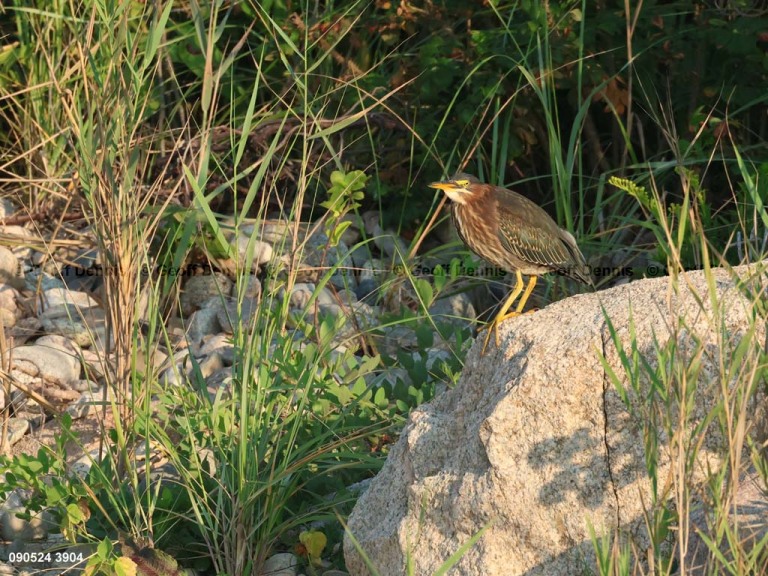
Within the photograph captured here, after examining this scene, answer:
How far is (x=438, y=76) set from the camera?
527cm

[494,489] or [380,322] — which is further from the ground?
[494,489]

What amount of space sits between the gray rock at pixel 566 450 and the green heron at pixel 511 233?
156 centimetres

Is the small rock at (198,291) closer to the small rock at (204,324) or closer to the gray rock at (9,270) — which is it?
the small rock at (204,324)

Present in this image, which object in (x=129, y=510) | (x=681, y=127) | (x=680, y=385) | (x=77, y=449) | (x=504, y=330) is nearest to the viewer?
(x=680, y=385)

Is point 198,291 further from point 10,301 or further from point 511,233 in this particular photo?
point 511,233

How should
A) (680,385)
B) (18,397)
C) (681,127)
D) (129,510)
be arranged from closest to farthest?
1. (680,385)
2. (129,510)
3. (18,397)
4. (681,127)

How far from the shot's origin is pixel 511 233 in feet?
14.4

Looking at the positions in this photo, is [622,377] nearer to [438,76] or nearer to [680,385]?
[680,385]

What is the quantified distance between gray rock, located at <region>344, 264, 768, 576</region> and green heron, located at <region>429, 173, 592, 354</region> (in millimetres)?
1563

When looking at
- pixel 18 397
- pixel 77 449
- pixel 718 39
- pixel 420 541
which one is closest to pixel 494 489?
pixel 420 541

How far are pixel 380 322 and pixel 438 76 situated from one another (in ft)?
4.17

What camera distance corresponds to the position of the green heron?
4348mm

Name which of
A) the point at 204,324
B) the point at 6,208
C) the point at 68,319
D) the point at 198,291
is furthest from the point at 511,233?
the point at 6,208

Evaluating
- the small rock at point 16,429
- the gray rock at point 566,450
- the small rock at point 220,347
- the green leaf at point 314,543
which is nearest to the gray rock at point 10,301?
the small rock at point 220,347
